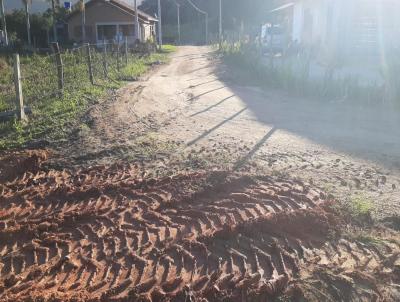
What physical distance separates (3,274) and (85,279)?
33.2 inches

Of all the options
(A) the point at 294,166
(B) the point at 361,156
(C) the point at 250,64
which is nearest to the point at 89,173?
(A) the point at 294,166

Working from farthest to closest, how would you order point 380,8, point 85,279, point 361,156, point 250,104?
1. point 380,8
2. point 250,104
3. point 361,156
4. point 85,279

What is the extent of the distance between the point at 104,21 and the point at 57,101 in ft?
115

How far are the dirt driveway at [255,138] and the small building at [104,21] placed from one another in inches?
1263

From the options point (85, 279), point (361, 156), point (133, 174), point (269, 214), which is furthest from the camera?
point (361, 156)

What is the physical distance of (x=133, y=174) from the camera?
6914 mm

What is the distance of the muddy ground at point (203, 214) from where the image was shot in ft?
13.6

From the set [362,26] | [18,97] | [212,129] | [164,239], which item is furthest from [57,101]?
[362,26]

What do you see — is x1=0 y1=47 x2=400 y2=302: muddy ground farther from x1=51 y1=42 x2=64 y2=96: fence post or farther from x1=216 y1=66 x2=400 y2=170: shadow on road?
x1=51 y1=42 x2=64 y2=96: fence post

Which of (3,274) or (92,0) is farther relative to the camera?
(92,0)

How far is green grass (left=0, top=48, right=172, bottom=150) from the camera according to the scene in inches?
352

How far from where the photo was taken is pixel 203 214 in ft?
17.7

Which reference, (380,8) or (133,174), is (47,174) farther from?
(380,8)

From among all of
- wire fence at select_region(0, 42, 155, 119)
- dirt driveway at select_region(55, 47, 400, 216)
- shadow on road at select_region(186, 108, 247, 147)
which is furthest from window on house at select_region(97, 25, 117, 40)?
shadow on road at select_region(186, 108, 247, 147)
